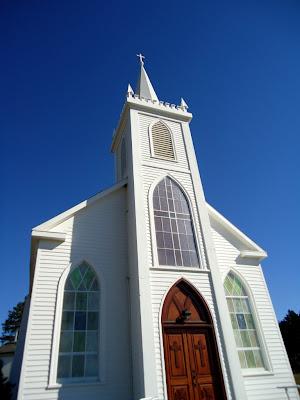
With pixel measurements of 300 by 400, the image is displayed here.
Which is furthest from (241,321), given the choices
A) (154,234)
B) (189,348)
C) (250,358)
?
(154,234)

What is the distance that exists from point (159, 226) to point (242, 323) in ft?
14.7

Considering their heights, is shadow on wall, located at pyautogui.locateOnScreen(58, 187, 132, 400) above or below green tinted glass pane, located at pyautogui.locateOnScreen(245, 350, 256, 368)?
above

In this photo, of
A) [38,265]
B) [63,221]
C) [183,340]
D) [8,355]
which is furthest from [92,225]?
[8,355]

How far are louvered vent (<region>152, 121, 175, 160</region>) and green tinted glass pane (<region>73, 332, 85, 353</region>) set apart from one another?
737 cm

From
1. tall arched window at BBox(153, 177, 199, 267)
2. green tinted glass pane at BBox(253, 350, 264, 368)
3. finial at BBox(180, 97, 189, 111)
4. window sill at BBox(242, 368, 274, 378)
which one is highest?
finial at BBox(180, 97, 189, 111)

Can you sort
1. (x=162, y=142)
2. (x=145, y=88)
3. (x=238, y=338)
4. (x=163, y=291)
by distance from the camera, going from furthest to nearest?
(x=145, y=88) < (x=162, y=142) < (x=238, y=338) < (x=163, y=291)

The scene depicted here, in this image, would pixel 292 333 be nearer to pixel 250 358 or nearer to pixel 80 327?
pixel 250 358

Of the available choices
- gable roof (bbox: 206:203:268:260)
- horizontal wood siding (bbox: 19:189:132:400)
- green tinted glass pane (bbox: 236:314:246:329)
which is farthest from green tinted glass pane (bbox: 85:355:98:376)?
gable roof (bbox: 206:203:268:260)

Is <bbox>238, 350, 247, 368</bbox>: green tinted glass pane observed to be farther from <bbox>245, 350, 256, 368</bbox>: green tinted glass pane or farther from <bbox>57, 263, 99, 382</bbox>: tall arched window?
<bbox>57, 263, 99, 382</bbox>: tall arched window

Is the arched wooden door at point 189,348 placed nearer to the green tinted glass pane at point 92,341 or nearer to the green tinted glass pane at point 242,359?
the green tinted glass pane at point 242,359

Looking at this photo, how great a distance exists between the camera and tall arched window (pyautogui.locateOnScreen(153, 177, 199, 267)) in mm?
9953

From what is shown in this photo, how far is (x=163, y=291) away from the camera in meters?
8.95

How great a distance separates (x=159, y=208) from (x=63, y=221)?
3473 millimetres

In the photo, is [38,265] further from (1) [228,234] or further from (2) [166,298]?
(1) [228,234]
